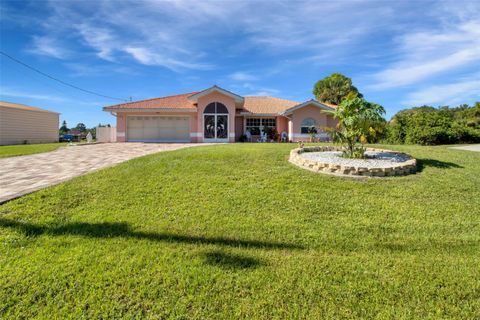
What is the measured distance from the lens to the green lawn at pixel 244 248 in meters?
2.88

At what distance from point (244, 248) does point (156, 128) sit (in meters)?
20.3

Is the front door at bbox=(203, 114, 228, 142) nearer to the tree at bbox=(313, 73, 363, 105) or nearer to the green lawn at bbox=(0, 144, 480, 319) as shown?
the green lawn at bbox=(0, 144, 480, 319)

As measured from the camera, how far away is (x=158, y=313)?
2.73 meters

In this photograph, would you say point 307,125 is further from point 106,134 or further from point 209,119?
point 106,134

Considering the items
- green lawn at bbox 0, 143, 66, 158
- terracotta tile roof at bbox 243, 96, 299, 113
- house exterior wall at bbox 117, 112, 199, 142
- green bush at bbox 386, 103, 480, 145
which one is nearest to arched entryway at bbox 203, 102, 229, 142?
house exterior wall at bbox 117, 112, 199, 142

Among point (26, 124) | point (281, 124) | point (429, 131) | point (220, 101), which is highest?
point (220, 101)

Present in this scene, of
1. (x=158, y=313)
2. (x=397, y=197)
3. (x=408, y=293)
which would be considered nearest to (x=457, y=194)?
(x=397, y=197)

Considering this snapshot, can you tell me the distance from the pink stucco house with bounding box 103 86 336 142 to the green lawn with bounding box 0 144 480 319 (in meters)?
14.5

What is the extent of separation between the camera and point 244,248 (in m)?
4.03

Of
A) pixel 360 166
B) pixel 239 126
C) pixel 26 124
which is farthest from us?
pixel 26 124

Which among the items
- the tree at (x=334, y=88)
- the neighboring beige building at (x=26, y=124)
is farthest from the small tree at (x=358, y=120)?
the neighboring beige building at (x=26, y=124)

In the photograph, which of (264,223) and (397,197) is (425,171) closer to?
(397,197)

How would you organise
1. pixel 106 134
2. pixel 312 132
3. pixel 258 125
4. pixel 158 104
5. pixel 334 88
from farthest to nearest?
pixel 334 88, pixel 106 134, pixel 258 125, pixel 158 104, pixel 312 132

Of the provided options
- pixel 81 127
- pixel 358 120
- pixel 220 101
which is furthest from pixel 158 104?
pixel 81 127
